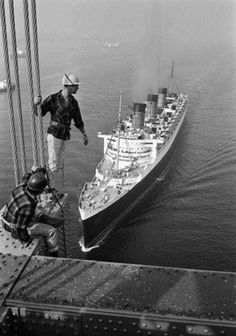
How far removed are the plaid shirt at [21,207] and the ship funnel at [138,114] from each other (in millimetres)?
35416

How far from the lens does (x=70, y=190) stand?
3678 centimetres

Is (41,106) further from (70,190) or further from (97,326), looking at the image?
(70,190)

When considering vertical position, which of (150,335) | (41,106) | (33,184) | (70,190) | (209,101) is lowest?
(70,190)

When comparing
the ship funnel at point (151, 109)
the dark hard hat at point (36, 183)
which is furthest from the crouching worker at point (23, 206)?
the ship funnel at point (151, 109)

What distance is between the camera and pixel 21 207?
5.38 m

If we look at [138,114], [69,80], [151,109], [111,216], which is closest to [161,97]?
[151,109]

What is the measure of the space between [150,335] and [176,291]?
630 millimetres

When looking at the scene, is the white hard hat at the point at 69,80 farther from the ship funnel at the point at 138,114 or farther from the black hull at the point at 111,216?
the ship funnel at the point at 138,114

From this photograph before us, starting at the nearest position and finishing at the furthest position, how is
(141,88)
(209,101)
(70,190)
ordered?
(70,190), (209,101), (141,88)

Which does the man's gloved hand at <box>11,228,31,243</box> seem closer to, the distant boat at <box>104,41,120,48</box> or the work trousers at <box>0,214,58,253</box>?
the work trousers at <box>0,214,58,253</box>

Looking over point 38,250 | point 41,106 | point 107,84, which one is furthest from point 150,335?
point 107,84

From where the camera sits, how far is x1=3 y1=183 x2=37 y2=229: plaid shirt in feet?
17.6

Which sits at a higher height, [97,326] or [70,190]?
[97,326]

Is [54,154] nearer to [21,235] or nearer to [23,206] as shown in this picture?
[23,206]
